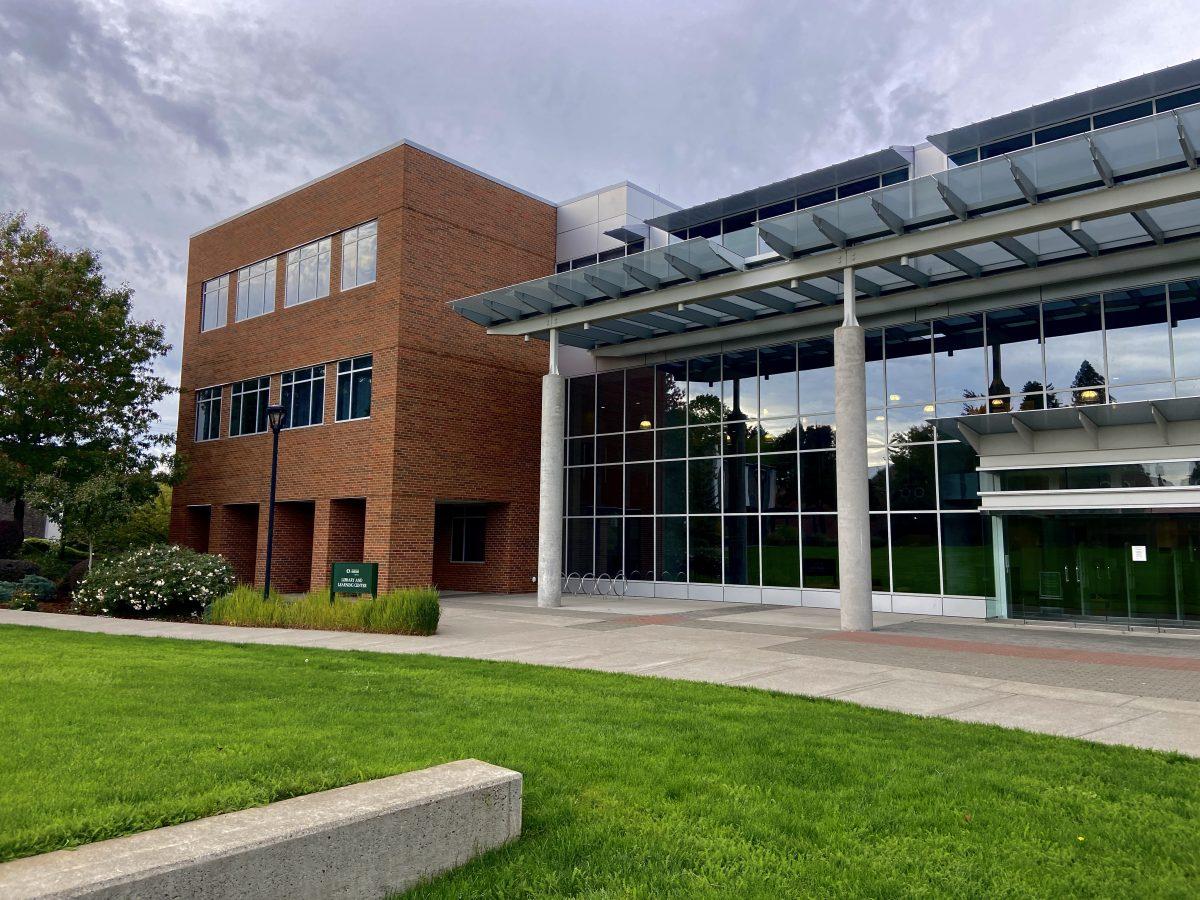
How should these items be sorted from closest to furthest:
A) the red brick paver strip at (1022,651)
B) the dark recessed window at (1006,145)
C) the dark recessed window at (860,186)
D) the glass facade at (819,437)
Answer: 1. the red brick paver strip at (1022,651)
2. the glass facade at (819,437)
3. the dark recessed window at (1006,145)
4. the dark recessed window at (860,186)

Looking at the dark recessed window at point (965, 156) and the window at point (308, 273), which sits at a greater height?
the dark recessed window at point (965, 156)

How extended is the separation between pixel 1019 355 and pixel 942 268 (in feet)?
9.15

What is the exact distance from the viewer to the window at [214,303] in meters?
32.1

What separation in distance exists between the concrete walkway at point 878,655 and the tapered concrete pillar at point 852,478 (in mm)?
661

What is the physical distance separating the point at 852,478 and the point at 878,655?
4901mm

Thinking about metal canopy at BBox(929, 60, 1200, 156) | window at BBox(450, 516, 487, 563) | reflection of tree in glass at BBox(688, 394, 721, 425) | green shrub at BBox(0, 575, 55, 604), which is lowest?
green shrub at BBox(0, 575, 55, 604)

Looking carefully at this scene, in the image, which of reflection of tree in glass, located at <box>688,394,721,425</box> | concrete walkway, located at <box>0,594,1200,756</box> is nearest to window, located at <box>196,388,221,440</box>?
concrete walkway, located at <box>0,594,1200,756</box>

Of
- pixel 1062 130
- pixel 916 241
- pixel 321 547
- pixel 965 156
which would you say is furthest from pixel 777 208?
pixel 321 547

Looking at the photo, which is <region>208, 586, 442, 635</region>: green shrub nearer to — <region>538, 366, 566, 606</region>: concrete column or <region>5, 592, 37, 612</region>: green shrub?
<region>5, 592, 37, 612</region>: green shrub

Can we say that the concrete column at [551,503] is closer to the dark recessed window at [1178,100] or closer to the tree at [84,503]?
the tree at [84,503]

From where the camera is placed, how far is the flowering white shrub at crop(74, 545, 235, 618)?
18.4m

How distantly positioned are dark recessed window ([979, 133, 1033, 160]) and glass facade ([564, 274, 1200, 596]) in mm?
4082

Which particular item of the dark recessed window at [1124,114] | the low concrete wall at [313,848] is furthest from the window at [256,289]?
the low concrete wall at [313,848]

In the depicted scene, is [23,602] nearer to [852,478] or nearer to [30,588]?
A: [30,588]
